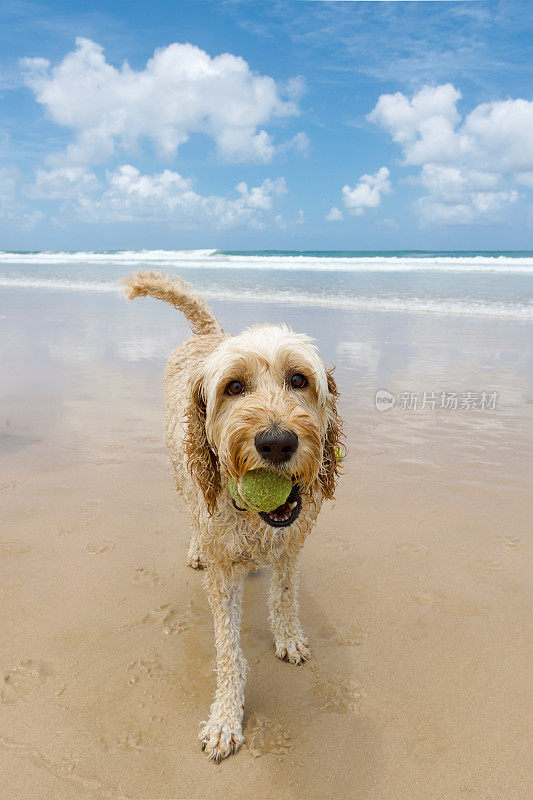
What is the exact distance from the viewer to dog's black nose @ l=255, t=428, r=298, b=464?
7.12 ft

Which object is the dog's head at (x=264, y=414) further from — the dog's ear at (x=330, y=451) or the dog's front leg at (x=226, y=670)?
the dog's front leg at (x=226, y=670)

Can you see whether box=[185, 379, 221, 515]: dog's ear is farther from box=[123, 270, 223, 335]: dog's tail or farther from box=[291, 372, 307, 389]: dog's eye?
box=[123, 270, 223, 335]: dog's tail

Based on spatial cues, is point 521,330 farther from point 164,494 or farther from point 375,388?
point 164,494

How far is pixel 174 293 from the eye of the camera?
4.57m

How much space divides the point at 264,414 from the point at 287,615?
1597 millimetres

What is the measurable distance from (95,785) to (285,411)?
6.31 feet

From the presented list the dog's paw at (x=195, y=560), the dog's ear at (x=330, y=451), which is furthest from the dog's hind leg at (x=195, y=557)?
the dog's ear at (x=330, y=451)

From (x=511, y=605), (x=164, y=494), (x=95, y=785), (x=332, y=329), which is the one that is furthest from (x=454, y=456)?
(x=332, y=329)

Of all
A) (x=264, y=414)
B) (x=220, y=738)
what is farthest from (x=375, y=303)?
(x=220, y=738)

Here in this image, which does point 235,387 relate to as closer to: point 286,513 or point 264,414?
point 264,414

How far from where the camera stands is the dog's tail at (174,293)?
4.55 m

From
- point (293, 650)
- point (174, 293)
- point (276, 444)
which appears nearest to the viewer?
point (276, 444)

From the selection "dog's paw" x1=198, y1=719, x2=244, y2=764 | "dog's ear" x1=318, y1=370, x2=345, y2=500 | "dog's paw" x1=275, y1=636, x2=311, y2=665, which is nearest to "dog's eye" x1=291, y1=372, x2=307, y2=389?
"dog's ear" x1=318, y1=370, x2=345, y2=500

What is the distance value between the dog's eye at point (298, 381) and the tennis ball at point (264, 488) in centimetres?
50
